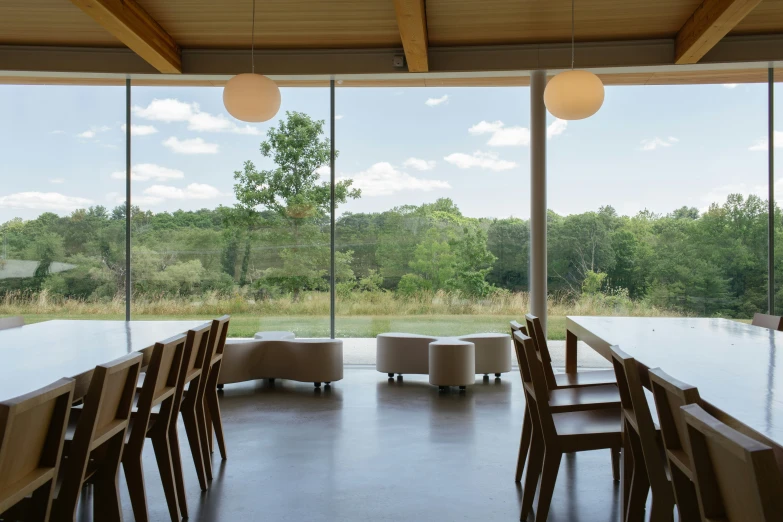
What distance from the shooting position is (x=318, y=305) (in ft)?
24.1

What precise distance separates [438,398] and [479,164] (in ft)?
9.72

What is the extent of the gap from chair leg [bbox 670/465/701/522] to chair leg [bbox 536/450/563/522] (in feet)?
3.39

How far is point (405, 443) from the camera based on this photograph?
168 inches

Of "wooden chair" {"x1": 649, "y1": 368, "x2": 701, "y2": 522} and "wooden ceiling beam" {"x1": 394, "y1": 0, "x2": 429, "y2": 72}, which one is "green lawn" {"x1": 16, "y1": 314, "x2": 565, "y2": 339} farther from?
"wooden chair" {"x1": 649, "y1": 368, "x2": 701, "y2": 522}

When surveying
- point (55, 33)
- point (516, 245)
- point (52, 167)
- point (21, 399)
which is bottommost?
point (21, 399)

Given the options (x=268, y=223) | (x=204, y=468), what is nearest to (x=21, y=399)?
(x=204, y=468)

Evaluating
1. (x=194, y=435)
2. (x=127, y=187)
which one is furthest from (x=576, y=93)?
(x=127, y=187)

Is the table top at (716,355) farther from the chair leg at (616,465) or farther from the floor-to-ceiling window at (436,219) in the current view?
the floor-to-ceiling window at (436,219)

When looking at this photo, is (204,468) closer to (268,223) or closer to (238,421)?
(238,421)

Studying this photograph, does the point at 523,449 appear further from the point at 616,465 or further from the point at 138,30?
the point at 138,30

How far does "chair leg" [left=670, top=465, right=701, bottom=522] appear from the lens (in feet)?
5.66

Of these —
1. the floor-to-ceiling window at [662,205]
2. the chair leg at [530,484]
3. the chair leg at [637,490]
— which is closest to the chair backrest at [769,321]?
the chair leg at [530,484]

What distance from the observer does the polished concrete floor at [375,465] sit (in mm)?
3148

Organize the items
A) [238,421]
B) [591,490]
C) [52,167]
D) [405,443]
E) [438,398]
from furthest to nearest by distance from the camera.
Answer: [52,167] < [438,398] < [238,421] < [405,443] < [591,490]
